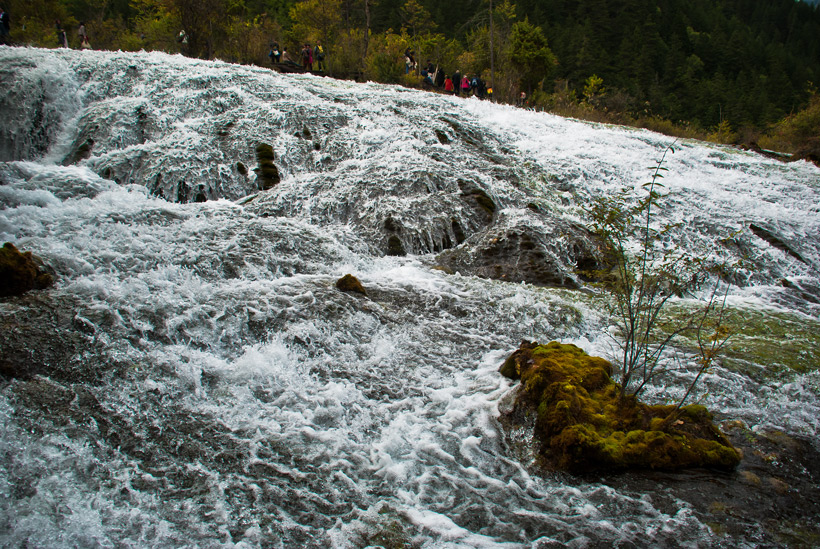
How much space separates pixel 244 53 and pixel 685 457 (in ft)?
81.6

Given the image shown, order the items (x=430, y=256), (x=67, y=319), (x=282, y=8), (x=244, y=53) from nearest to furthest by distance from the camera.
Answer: (x=67, y=319) → (x=430, y=256) → (x=244, y=53) → (x=282, y=8)

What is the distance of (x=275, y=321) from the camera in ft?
16.7

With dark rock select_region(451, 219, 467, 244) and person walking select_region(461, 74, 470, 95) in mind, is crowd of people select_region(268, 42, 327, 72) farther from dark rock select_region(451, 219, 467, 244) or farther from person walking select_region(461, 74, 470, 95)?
dark rock select_region(451, 219, 467, 244)

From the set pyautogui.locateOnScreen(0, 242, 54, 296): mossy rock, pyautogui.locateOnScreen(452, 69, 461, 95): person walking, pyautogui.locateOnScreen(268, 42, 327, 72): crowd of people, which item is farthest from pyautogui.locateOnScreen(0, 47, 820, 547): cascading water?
pyautogui.locateOnScreen(452, 69, 461, 95): person walking

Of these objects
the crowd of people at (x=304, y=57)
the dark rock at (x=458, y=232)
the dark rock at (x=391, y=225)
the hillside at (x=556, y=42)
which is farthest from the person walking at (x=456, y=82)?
the dark rock at (x=391, y=225)

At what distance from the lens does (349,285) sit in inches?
238

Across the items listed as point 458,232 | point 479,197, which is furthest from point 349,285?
point 479,197

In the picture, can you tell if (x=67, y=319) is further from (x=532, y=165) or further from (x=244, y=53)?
(x=244, y=53)

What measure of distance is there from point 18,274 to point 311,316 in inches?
113

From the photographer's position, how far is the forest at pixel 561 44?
21.9 m

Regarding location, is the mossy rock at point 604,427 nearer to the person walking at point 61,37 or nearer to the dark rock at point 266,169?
the dark rock at point 266,169

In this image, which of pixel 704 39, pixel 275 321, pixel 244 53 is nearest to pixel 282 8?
pixel 244 53

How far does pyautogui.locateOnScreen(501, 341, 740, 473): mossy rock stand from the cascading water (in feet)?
0.62

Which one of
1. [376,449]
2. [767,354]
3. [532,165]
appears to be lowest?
[376,449]
